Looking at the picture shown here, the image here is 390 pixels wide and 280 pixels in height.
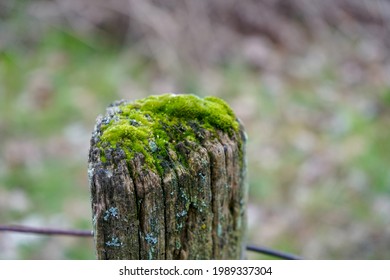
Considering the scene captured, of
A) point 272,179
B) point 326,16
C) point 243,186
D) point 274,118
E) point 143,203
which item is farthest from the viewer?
point 326,16

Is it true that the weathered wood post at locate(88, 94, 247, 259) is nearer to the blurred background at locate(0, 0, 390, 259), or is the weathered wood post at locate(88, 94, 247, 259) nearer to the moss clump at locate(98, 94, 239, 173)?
the moss clump at locate(98, 94, 239, 173)

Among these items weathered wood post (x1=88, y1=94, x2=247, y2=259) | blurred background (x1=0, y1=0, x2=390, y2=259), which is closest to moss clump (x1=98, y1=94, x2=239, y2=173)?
weathered wood post (x1=88, y1=94, x2=247, y2=259)

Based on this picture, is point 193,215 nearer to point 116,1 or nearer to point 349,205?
point 349,205

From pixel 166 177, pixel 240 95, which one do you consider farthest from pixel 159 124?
pixel 240 95

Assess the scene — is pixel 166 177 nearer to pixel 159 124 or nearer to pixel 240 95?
pixel 159 124

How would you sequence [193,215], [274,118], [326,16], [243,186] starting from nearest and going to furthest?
[193,215] → [243,186] → [274,118] → [326,16]

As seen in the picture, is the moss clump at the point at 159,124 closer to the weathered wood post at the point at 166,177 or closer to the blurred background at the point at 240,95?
the weathered wood post at the point at 166,177

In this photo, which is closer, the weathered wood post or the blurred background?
the weathered wood post

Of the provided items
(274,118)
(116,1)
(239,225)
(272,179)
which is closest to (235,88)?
(274,118)

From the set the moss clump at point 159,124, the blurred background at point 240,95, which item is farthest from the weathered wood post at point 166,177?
the blurred background at point 240,95
